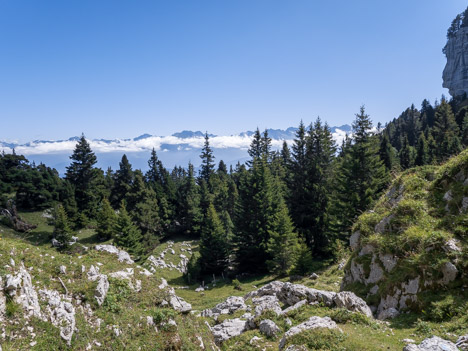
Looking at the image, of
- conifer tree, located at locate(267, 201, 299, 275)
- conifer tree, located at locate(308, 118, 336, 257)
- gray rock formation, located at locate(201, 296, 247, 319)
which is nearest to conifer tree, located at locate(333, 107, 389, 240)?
conifer tree, located at locate(308, 118, 336, 257)

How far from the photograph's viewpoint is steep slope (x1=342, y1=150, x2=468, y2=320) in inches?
399

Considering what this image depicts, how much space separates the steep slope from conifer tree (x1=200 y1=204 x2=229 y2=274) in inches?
967

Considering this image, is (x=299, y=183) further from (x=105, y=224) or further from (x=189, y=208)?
(x=105, y=224)

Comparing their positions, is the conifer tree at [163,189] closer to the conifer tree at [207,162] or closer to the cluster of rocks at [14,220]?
the conifer tree at [207,162]

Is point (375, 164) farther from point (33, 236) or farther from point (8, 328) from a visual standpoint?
point (33, 236)

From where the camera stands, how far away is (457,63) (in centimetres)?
16438

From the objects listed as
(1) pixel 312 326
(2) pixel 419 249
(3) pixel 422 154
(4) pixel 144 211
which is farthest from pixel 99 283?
(3) pixel 422 154

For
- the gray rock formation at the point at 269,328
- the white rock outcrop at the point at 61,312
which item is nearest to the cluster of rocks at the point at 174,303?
the gray rock formation at the point at 269,328

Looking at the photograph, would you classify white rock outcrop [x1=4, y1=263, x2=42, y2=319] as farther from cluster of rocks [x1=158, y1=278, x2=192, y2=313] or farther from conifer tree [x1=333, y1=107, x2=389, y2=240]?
conifer tree [x1=333, y1=107, x2=389, y2=240]

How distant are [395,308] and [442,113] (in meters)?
81.5

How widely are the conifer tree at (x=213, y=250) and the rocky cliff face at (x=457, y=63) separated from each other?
19374cm

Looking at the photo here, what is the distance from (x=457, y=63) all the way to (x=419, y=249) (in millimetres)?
218322

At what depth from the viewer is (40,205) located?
52031 millimetres

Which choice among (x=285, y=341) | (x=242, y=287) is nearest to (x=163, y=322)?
(x=285, y=341)
